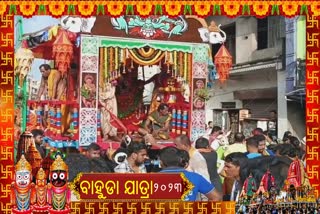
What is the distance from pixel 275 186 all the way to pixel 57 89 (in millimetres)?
2228

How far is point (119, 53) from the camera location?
19.5ft

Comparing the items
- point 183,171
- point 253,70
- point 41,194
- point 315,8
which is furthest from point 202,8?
point 41,194

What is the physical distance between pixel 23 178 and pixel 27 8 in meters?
1.54

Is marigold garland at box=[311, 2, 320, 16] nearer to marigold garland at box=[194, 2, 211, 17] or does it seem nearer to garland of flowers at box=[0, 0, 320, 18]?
garland of flowers at box=[0, 0, 320, 18]

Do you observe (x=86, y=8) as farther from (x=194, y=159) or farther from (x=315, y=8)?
(x=315, y=8)

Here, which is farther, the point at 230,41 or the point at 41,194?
the point at 230,41

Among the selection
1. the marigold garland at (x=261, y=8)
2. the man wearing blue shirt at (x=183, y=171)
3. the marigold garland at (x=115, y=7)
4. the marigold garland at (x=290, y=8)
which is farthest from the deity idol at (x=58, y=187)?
the marigold garland at (x=290, y=8)

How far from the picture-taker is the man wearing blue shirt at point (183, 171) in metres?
5.93

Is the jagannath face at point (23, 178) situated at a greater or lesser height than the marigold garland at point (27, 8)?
lesser

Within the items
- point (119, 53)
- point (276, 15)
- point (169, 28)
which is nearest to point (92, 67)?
point (119, 53)

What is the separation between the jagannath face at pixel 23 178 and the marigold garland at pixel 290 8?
2784mm

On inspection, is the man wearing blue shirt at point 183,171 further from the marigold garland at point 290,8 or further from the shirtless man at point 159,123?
the marigold garland at point 290,8

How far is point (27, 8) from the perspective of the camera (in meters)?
5.77

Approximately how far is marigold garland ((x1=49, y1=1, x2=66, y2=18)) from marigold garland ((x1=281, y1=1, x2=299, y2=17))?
2.03 meters
